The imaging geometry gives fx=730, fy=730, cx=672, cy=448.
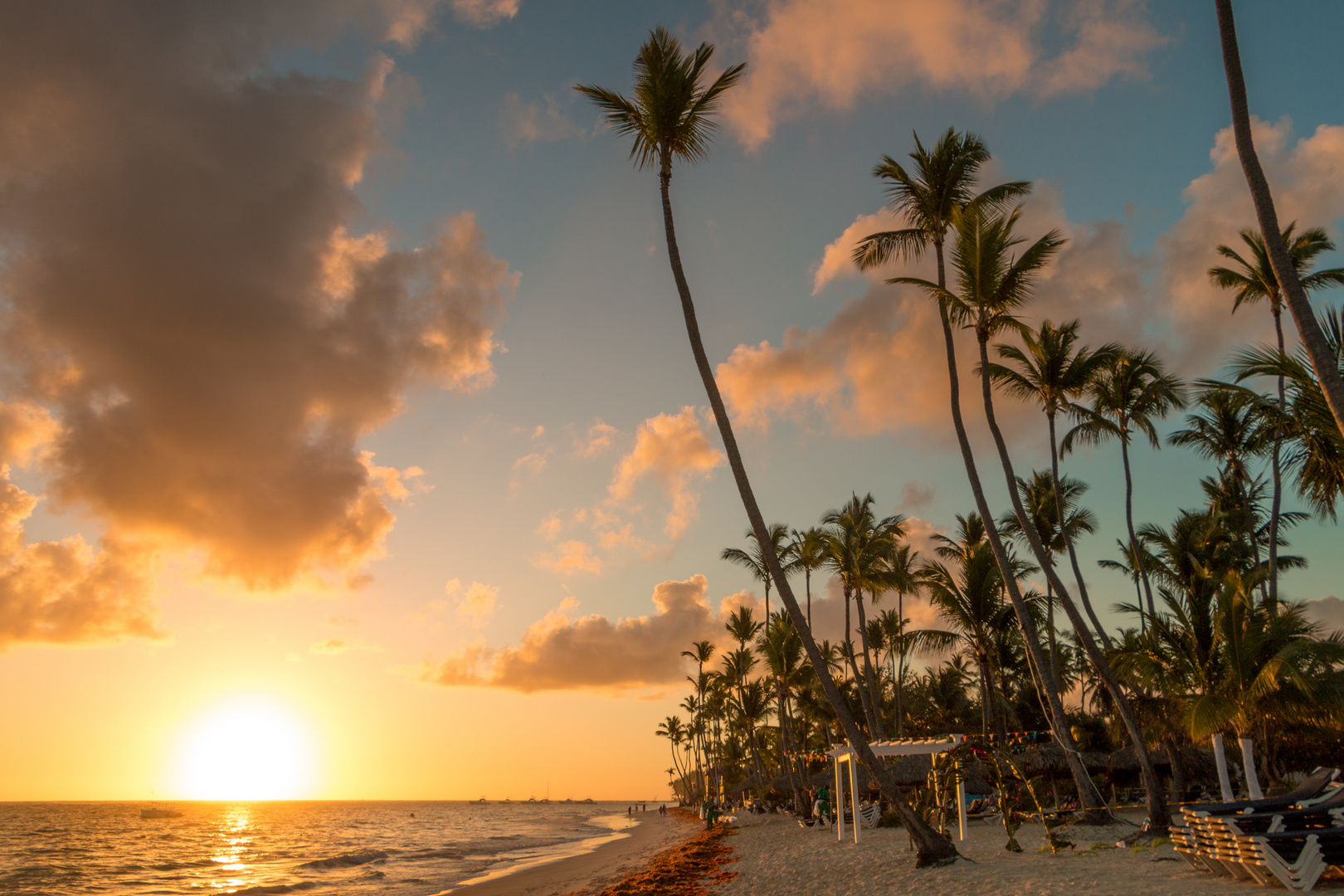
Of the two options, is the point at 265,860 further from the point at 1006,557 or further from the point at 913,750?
the point at 1006,557

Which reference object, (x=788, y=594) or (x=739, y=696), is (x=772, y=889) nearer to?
(x=788, y=594)

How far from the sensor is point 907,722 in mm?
43875

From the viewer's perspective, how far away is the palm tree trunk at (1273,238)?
6684 millimetres

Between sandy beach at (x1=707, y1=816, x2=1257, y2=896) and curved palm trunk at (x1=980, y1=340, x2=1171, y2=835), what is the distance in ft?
3.82

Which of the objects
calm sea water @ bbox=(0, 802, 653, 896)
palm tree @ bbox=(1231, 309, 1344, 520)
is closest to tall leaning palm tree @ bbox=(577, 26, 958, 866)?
palm tree @ bbox=(1231, 309, 1344, 520)

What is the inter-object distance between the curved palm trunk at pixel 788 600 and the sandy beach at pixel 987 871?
1.31 ft

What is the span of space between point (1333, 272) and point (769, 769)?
219 ft

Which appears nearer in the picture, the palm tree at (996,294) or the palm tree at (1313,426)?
the palm tree at (1313,426)

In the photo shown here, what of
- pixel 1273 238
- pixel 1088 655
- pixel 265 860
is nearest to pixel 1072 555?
pixel 1088 655

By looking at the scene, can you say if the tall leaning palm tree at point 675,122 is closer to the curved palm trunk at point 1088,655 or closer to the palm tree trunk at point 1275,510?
the curved palm trunk at point 1088,655

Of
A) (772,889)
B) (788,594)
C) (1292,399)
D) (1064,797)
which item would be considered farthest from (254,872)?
(1292,399)

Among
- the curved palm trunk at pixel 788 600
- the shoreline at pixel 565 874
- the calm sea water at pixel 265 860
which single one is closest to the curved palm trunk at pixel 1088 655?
the curved palm trunk at pixel 788 600

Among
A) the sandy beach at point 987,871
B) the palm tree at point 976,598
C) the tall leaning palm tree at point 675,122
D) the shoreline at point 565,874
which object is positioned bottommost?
the shoreline at point 565,874

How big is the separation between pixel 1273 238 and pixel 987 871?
895 centimetres
